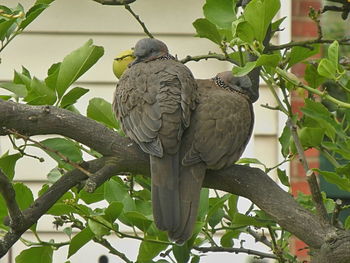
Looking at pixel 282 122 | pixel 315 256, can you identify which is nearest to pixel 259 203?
pixel 315 256

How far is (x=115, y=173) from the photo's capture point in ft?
6.97

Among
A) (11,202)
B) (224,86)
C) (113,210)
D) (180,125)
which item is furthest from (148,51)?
(11,202)

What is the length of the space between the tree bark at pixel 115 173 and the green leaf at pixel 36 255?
0.37 m

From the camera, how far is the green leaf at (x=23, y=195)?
2348 millimetres

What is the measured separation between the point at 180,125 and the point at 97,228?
15.1 inches

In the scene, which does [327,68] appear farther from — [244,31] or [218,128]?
[218,128]

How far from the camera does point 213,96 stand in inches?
104

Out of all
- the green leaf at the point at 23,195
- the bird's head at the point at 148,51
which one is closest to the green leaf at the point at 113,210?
the green leaf at the point at 23,195

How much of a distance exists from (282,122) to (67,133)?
9.26 feet

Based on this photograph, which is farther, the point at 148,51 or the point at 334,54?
the point at 148,51

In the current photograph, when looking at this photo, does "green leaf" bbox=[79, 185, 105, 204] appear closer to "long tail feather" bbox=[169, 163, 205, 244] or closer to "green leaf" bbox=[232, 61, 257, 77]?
"long tail feather" bbox=[169, 163, 205, 244]

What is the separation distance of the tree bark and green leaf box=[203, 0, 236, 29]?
0.38 metres

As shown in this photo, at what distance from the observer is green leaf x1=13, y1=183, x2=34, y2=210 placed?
2.35 m

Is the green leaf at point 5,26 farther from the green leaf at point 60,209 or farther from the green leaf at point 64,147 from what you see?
the green leaf at point 60,209
